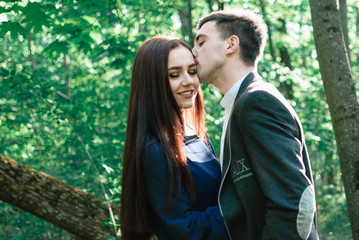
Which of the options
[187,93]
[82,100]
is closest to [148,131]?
[187,93]

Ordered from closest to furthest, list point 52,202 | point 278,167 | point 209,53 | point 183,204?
point 278,167
point 183,204
point 209,53
point 52,202

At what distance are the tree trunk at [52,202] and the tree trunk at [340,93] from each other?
2.56 metres

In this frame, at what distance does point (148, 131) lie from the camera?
2260 mm

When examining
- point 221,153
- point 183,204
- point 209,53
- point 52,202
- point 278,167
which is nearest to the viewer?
point 278,167

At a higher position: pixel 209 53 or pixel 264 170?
pixel 209 53

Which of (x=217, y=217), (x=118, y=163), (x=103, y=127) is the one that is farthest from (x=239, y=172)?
(x=103, y=127)

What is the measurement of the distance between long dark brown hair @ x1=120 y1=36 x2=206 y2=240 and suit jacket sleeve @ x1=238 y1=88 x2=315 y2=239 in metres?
0.55

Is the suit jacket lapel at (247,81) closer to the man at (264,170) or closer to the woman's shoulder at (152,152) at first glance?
the man at (264,170)

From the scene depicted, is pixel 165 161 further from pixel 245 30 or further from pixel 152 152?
pixel 245 30

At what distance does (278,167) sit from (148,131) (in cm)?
95

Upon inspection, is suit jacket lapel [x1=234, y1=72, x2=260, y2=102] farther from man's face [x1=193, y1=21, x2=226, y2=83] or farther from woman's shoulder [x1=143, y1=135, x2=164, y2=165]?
woman's shoulder [x1=143, y1=135, x2=164, y2=165]

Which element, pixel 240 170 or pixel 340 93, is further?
pixel 340 93

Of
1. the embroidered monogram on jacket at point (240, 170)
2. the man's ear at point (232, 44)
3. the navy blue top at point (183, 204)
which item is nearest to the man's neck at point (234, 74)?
the man's ear at point (232, 44)

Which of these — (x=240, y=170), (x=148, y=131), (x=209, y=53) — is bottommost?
(x=240, y=170)
